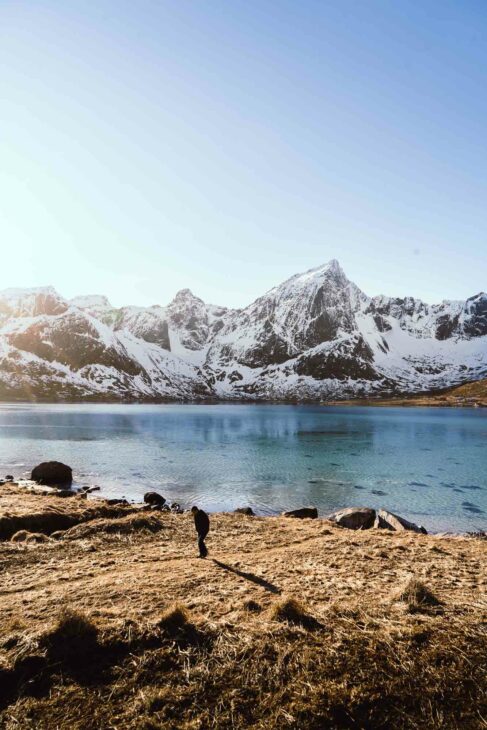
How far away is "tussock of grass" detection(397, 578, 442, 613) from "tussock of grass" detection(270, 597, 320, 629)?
307cm

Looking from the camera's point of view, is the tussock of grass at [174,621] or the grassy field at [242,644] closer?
the grassy field at [242,644]

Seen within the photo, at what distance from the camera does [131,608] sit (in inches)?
452

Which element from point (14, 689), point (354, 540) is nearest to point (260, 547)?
point (354, 540)

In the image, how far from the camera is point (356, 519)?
30234 millimetres

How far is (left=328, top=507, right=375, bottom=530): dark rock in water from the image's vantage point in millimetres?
29766

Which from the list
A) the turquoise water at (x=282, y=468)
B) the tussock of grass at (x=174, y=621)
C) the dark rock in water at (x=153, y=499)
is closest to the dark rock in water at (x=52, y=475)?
the turquoise water at (x=282, y=468)

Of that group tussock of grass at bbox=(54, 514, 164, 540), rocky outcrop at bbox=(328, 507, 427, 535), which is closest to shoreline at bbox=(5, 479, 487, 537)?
rocky outcrop at bbox=(328, 507, 427, 535)

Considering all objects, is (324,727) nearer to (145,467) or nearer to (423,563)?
(423,563)

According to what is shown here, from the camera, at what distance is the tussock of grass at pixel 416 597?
37.5ft

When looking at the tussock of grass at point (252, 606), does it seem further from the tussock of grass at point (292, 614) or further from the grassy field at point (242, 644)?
the tussock of grass at point (292, 614)

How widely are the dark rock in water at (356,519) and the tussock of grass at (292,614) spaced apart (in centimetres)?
2002

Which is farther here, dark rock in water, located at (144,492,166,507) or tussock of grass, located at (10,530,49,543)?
dark rock in water, located at (144,492,166,507)

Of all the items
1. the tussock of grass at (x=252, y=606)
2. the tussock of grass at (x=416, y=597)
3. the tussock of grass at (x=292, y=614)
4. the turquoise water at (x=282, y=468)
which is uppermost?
the tussock of grass at (x=292, y=614)

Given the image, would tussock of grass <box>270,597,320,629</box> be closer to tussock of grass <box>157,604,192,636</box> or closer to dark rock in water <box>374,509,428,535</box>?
tussock of grass <box>157,604,192,636</box>
